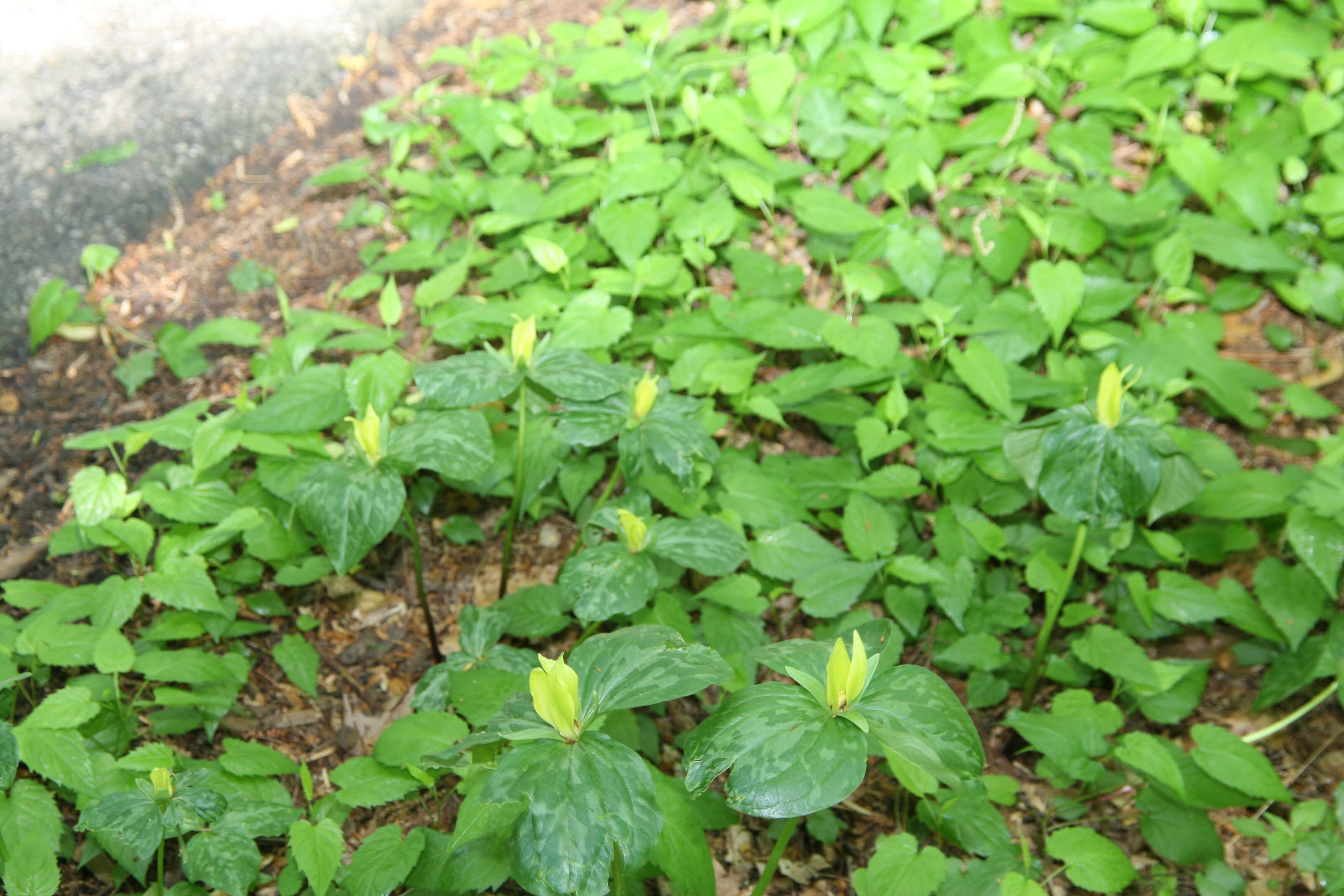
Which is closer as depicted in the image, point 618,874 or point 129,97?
point 618,874

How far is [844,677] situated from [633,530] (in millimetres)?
743

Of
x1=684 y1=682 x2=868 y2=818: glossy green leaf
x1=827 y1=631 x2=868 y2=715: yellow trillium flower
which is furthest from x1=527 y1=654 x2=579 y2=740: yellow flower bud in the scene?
x1=827 y1=631 x2=868 y2=715: yellow trillium flower

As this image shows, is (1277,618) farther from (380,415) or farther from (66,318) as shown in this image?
(66,318)

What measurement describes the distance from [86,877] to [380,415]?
1.25m

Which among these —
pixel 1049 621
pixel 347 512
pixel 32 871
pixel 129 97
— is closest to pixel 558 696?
pixel 347 512

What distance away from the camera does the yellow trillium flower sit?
1.30 metres

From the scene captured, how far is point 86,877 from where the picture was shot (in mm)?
1957

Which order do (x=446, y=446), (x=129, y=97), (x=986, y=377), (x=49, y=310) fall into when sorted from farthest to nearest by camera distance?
(x=129, y=97), (x=49, y=310), (x=986, y=377), (x=446, y=446)

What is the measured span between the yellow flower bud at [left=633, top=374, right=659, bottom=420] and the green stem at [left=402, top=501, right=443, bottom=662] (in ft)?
2.02

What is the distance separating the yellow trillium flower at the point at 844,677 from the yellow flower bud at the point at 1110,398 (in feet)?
3.12

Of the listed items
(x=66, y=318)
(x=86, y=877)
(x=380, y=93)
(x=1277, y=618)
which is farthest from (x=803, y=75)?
(x=86, y=877)

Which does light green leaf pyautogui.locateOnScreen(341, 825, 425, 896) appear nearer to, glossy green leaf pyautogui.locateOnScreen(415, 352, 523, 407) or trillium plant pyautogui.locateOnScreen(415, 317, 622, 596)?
trillium plant pyautogui.locateOnScreen(415, 317, 622, 596)

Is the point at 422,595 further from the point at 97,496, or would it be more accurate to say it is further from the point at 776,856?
the point at 776,856

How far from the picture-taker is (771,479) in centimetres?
257
